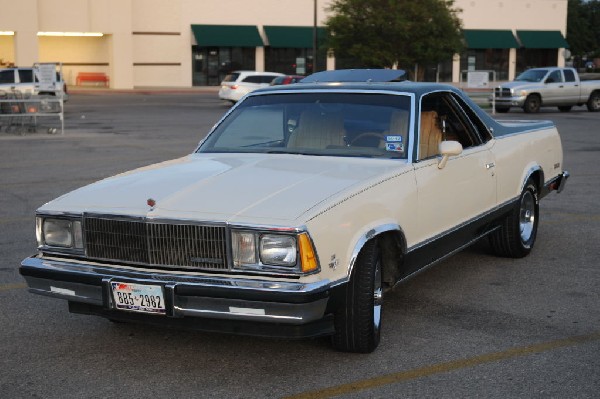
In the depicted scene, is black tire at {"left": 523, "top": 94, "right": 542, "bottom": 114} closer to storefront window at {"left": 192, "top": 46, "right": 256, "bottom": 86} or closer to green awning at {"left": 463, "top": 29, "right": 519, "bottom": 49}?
storefront window at {"left": 192, "top": 46, "right": 256, "bottom": 86}

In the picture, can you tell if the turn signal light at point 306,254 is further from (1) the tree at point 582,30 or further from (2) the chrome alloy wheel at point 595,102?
(1) the tree at point 582,30

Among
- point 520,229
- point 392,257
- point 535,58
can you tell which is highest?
point 535,58

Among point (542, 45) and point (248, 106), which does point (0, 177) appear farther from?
point (542, 45)

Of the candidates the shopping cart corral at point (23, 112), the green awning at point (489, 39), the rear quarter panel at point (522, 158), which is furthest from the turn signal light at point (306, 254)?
the green awning at point (489, 39)

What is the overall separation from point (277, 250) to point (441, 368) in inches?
47.6

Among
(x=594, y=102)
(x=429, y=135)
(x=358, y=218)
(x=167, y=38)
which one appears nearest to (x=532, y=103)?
(x=594, y=102)

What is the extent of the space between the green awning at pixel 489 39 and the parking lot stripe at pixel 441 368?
57.0 m

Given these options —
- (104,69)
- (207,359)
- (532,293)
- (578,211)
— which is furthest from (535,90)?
(104,69)

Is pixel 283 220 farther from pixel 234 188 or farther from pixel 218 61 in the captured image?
pixel 218 61

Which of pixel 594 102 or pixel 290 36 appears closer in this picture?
pixel 594 102

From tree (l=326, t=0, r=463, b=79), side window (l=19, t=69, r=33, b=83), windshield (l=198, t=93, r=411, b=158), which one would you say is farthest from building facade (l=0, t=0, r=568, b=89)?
windshield (l=198, t=93, r=411, b=158)

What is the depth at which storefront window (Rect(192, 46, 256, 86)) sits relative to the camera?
56.8 meters

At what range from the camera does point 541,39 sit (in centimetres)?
6347

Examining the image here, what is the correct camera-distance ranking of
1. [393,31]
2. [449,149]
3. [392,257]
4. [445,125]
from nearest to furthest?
1. [392,257]
2. [449,149]
3. [445,125]
4. [393,31]
